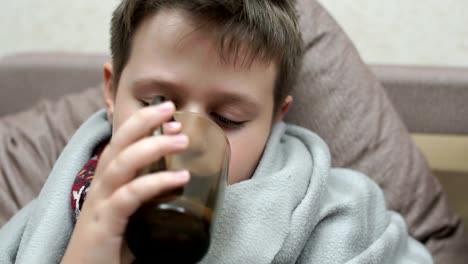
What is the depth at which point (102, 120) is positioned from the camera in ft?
2.93

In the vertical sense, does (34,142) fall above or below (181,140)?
below

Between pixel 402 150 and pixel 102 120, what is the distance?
0.54 metres

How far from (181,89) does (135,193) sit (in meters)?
0.23

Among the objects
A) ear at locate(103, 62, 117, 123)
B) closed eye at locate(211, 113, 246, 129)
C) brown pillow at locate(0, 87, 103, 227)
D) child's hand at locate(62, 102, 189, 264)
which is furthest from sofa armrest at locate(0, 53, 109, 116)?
child's hand at locate(62, 102, 189, 264)

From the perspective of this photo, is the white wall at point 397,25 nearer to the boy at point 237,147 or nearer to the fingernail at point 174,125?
the boy at point 237,147

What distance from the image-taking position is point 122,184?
0.50 meters

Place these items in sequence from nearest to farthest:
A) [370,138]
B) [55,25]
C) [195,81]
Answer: [195,81] < [370,138] < [55,25]

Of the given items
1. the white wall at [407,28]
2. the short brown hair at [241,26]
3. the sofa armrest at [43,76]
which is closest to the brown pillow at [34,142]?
the sofa armrest at [43,76]

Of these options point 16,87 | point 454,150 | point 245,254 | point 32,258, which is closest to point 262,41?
point 245,254

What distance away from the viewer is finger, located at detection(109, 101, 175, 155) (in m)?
0.48

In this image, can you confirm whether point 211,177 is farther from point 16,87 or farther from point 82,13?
point 82,13

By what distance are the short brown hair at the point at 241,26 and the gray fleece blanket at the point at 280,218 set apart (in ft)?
0.39

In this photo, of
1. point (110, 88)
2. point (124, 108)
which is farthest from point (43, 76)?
point (124, 108)

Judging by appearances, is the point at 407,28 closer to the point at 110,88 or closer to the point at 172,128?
the point at 110,88
